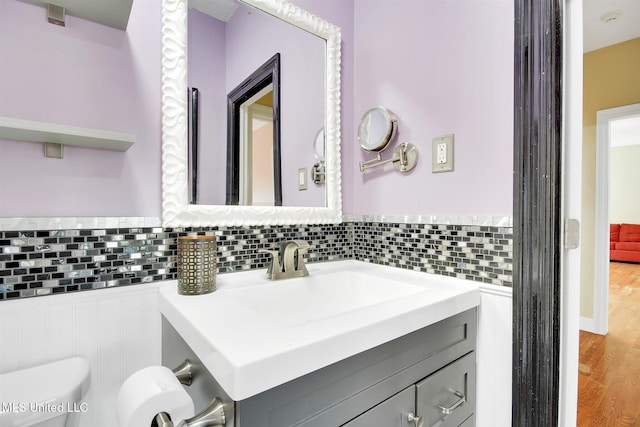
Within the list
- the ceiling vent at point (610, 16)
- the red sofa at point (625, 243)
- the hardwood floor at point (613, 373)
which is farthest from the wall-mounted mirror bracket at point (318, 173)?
the red sofa at point (625, 243)

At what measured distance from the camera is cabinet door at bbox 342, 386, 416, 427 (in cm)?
65

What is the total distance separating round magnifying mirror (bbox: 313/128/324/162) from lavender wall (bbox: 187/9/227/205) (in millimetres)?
403

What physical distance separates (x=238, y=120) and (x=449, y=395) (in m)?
1.13

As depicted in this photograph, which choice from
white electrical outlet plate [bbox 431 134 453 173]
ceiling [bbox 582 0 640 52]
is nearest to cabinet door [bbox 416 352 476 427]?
white electrical outlet plate [bbox 431 134 453 173]

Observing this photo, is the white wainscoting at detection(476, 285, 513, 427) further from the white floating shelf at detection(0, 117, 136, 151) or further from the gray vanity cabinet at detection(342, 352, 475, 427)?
the white floating shelf at detection(0, 117, 136, 151)

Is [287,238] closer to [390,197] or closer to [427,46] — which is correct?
[390,197]

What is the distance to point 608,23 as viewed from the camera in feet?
7.84

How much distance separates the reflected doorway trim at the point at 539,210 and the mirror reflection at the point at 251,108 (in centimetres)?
74

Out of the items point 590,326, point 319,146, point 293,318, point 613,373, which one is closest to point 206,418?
point 293,318

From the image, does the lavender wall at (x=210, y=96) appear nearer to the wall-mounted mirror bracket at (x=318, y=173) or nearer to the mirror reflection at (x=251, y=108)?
the mirror reflection at (x=251, y=108)

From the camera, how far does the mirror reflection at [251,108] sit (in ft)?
3.36

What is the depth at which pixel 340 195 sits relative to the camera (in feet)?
4.50

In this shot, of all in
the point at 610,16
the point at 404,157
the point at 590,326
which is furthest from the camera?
the point at 590,326

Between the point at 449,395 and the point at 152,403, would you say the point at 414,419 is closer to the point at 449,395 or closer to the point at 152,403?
the point at 449,395
